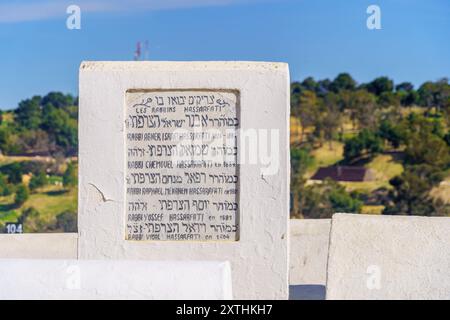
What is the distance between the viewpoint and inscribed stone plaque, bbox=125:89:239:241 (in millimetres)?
6074

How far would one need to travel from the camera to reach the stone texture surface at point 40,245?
25.5ft

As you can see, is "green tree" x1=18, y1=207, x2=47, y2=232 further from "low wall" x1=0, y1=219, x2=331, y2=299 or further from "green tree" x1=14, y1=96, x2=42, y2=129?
"low wall" x1=0, y1=219, x2=331, y2=299

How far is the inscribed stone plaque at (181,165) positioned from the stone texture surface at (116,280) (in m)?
1.36

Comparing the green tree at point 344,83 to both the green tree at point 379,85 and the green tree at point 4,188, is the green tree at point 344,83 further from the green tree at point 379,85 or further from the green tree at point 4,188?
the green tree at point 4,188

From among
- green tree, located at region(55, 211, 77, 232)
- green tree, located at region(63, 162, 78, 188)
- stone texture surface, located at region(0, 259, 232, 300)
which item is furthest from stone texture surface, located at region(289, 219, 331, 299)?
green tree, located at region(63, 162, 78, 188)

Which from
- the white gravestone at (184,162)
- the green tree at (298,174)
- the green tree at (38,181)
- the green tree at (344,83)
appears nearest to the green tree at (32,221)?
the green tree at (38,181)

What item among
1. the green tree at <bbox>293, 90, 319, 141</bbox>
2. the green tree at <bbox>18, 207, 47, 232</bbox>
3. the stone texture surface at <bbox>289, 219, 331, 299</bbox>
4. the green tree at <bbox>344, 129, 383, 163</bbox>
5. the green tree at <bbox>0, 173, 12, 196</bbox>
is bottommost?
the green tree at <bbox>18, 207, 47, 232</bbox>

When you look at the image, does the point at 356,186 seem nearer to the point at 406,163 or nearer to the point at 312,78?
the point at 406,163

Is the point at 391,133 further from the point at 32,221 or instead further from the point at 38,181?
the point at 32,221

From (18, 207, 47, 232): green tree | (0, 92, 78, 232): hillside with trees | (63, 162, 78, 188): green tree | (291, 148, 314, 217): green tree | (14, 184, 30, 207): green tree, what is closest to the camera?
(18, 207, 47, 232): green tree

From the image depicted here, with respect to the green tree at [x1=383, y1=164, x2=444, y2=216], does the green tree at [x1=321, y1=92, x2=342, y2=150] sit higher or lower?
higher

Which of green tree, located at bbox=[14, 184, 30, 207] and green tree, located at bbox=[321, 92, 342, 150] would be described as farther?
green tree, located at bbox=[321, 92, 342, 150]

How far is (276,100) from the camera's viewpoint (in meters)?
6.00

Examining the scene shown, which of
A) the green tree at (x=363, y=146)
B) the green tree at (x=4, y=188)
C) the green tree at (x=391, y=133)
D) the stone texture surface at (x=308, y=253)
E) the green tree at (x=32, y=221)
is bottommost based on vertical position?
the green tree at (x=32, y=221)
